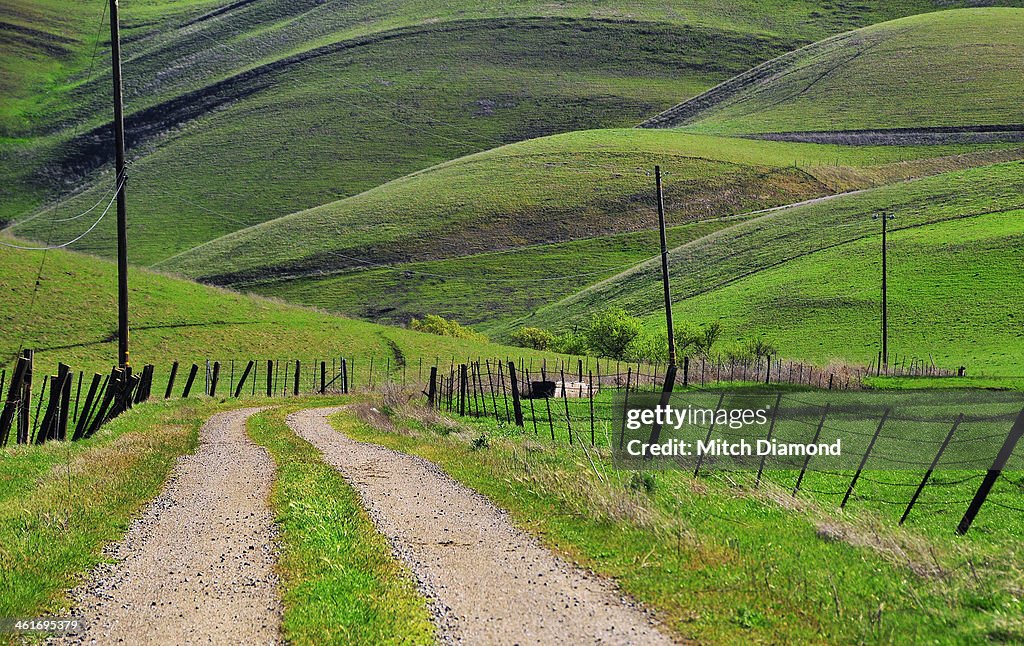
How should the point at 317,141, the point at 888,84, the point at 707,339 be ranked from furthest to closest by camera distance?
1. the point at 317,141
2. the point at 888,84
3. the point at 707,339

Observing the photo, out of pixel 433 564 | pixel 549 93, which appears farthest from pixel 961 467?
pixel 549 93

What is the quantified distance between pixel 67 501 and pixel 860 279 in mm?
72550

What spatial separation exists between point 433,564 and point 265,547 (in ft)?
7.11

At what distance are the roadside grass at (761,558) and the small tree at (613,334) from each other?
54.6 metres

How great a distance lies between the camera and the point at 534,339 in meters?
81.4

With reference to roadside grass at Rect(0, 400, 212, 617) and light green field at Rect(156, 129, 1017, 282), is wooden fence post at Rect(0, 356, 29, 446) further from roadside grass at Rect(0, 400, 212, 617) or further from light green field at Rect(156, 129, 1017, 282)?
light green field at Rect(156, 129, 1017, 282)

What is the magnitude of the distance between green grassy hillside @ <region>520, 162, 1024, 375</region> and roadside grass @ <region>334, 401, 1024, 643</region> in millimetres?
42832

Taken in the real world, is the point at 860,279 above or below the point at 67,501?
above

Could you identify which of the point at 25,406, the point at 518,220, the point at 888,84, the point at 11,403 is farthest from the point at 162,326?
the point at 888,84

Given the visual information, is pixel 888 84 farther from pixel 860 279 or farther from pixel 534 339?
pixel 534 339

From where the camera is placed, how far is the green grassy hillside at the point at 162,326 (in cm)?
5116

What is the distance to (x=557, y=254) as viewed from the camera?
116375mm

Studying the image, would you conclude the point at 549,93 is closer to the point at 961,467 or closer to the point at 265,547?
the point at 961,467

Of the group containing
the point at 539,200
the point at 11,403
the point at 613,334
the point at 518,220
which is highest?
the point at 539,200
